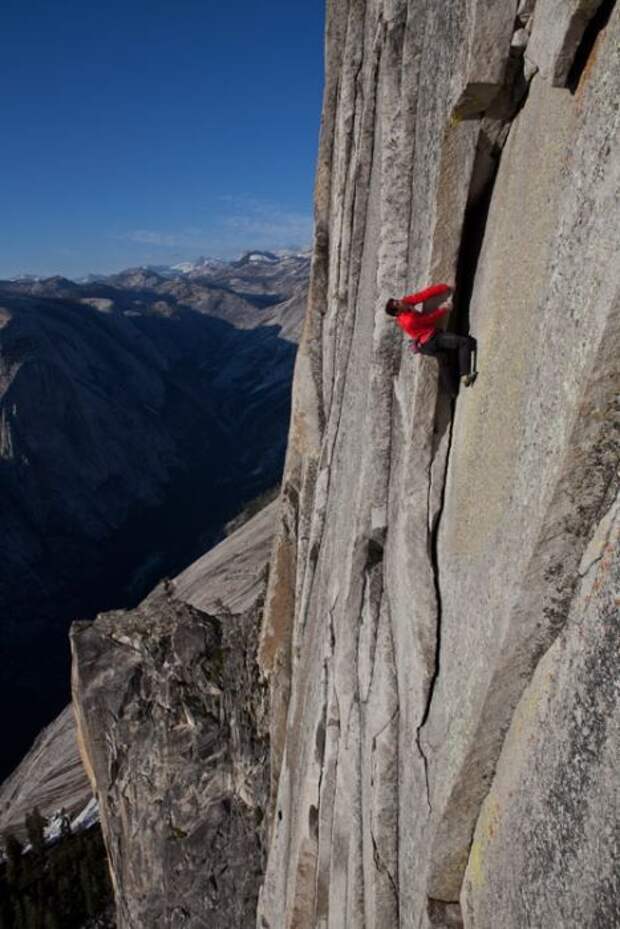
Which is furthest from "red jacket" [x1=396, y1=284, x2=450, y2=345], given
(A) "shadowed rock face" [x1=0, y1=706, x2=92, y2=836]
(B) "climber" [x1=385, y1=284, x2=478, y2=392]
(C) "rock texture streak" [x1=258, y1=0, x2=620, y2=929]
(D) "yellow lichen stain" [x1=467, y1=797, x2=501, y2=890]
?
(A) "shadowed rock face" [x1=0, y1=706, x2=92, y2=836]

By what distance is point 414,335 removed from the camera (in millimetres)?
6586

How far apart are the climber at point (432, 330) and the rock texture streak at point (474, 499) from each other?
24 centimetres

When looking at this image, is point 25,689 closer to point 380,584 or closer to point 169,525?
point 169,525

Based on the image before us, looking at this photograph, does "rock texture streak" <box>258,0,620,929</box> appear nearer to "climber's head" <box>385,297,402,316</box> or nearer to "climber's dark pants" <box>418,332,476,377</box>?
"climber's dark pants" <box>418,332,476,377</box>

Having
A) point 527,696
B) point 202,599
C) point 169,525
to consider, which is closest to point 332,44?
point 527,696

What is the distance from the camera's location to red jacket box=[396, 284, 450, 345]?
6.55 meters

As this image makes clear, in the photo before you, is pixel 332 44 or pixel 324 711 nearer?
pixel 324 711

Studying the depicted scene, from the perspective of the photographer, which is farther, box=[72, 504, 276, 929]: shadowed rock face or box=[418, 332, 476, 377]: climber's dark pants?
box=[72, 504, 276, 929]: shadowed rock face

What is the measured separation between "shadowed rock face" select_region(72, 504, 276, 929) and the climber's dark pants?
12.7m

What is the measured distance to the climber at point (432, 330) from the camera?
6.48 m

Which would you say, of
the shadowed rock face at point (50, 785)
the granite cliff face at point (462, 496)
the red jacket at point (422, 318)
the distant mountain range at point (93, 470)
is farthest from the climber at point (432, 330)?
the distant mountain range at point (93, 470)

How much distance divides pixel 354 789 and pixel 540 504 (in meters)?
6.17

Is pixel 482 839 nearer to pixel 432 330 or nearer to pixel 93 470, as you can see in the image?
pixel 432 330

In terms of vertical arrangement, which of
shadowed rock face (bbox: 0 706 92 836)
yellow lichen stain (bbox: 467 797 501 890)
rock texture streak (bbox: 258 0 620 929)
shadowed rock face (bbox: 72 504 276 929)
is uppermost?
rock texture streak (bbox: 258 0 620 929)
